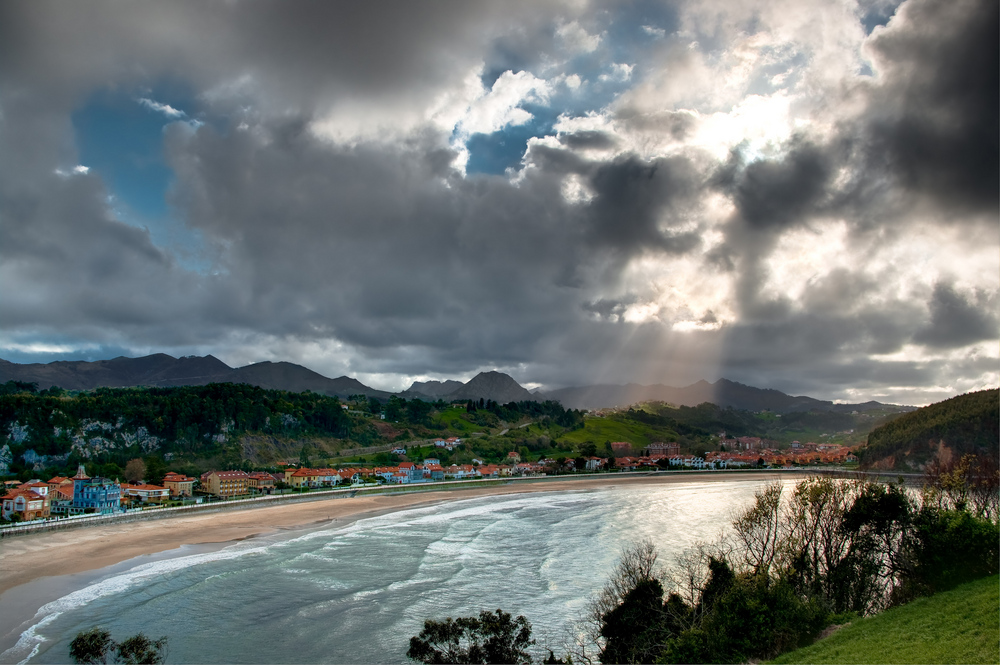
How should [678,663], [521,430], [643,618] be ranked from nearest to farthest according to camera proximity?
[678,663], [643,618], [521,430]

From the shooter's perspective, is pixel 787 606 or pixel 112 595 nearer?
pixel 787 606

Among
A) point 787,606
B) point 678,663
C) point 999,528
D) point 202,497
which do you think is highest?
point 999,528

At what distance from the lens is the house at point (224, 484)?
2987 inches

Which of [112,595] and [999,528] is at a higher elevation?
[999,528]

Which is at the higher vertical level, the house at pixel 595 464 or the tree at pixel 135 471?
the tree at pixel 135 471

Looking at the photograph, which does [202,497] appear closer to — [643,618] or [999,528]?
[643,618]

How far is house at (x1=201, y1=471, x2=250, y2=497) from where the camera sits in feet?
249

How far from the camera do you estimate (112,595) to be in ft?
93.5

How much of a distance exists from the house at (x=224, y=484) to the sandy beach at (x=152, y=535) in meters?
13.8

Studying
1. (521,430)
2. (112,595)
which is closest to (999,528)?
(112,595)

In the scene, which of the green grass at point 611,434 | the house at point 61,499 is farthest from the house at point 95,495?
the green grass at point 611,434

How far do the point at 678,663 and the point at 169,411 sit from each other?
114694 mm

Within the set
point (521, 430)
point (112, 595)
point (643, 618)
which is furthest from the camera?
point (521, 430)

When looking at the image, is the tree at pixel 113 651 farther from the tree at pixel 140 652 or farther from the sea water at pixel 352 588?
the sea water at pixel 352 588
